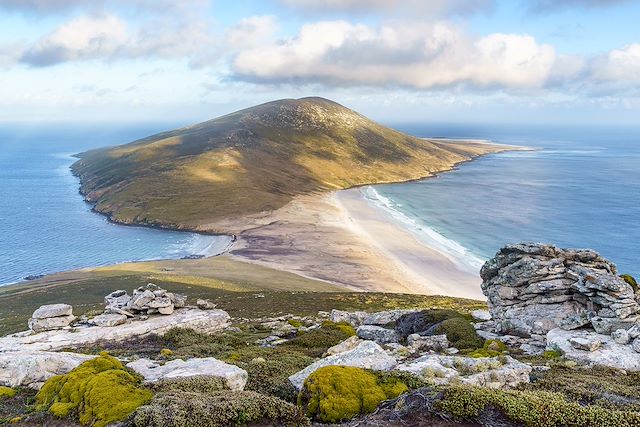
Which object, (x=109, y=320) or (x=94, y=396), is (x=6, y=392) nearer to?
(x=94, y=396)

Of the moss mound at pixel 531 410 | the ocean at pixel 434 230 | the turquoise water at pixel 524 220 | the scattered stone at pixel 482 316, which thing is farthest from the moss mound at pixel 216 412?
the turquoise water at pixel 524 220

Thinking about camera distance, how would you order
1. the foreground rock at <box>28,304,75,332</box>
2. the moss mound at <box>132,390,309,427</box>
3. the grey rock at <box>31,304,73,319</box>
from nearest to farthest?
the moss mound at <box>132,390,309,427</box>, the foreground rock at <box>28,304,75,332</box>, the grey rock at <box>31,304,73,319</box>

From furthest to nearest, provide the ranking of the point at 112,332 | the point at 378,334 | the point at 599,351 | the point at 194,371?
the point at 378,334 < the point at 112,332 < the point at 599,351 < the point at 194,371

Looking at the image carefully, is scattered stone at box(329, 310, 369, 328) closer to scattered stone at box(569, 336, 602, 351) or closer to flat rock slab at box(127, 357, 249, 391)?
scattered stone at box(569, 336, 602, 351)

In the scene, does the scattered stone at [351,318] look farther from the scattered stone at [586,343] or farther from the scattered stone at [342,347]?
the scattered stone at [586,343]

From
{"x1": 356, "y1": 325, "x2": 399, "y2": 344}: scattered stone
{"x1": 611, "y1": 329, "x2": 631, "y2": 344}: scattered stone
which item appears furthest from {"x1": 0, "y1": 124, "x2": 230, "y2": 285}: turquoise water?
{"x1": 611, "y1": 329, "x2": 631, "y2": 344}: scattered stone

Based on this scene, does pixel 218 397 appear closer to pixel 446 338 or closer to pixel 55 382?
pixel 55 382

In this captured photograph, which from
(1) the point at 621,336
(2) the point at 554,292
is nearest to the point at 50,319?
(2) the point at 554,292
